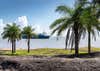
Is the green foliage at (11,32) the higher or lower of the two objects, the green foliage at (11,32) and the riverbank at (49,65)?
the higher

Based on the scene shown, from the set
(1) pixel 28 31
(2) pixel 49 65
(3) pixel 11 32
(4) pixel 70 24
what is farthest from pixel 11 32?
(2) pixel 49 65

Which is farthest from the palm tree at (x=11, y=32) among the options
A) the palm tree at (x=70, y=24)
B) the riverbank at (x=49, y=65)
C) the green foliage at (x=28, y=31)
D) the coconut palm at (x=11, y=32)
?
the riverbank at (x=49, y=65)

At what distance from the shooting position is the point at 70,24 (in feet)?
94.7

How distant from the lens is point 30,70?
36.1 feet

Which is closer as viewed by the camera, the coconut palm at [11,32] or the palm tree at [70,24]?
the palm tree at [70,24]

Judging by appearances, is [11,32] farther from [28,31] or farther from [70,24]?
[70,24]

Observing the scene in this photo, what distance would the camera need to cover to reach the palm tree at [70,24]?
28.2 metres

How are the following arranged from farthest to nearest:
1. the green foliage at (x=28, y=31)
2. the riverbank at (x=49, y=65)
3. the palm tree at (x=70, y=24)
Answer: the green foliage at (x=28, y=31) < the palm tree at (x=70, y=24) < the riverbank at (x=49, y=65)

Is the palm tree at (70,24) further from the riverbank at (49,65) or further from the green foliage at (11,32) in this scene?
the green foliage at (11,32)

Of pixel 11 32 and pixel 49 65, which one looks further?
pixel 11 32

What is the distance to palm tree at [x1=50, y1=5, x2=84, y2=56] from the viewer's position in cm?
2822

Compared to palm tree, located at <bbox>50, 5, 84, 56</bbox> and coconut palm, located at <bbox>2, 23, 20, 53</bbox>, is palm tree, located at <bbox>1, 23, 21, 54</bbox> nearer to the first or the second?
coconut palm, located at <bbox>2, 23, 20, 53</bbox>

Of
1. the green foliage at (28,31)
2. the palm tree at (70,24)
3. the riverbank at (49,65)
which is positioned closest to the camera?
the riverbank at (49,65)

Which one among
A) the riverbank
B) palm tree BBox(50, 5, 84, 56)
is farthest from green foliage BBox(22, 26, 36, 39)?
the riverbank
